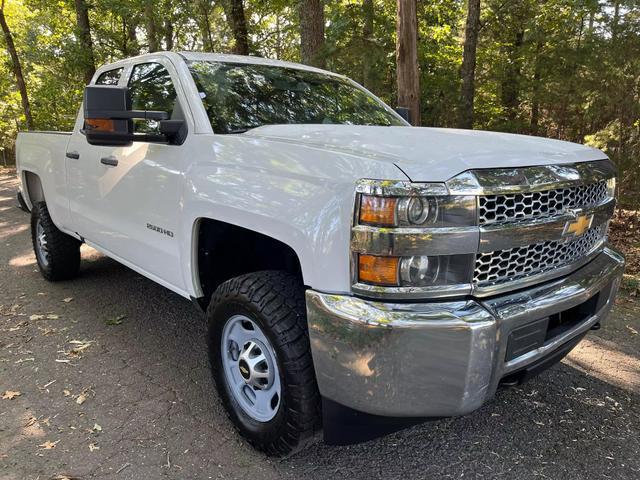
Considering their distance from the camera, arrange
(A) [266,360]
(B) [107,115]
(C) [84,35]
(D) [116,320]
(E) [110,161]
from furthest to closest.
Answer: (C) [84,35] → (D) [116,320] → (E) [110,161] → (B) [107,115] → (A) [266,360]

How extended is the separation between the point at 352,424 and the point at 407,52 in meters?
5.95

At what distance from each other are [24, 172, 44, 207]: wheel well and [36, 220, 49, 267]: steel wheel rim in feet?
1.06

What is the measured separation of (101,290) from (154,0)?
36.6ft

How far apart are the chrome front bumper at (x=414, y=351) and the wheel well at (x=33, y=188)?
4371mm

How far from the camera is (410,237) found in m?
1.76

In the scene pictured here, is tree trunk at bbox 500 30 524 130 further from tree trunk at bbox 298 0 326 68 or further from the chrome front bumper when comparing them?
the chrome front bumper

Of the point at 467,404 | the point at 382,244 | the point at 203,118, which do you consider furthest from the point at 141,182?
the point at 467,404

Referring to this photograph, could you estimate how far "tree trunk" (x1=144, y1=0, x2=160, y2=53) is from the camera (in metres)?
13.3

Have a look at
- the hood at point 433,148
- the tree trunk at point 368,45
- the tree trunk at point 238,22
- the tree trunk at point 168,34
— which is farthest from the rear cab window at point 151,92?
the tree trunk at point 168,34

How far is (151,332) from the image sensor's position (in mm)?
3832

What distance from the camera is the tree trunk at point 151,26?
43.8ft

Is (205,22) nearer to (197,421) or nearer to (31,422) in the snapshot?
(31,422)

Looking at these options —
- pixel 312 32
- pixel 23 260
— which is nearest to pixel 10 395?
pixel 23 260

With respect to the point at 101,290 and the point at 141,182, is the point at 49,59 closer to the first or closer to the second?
the point at 101,290
